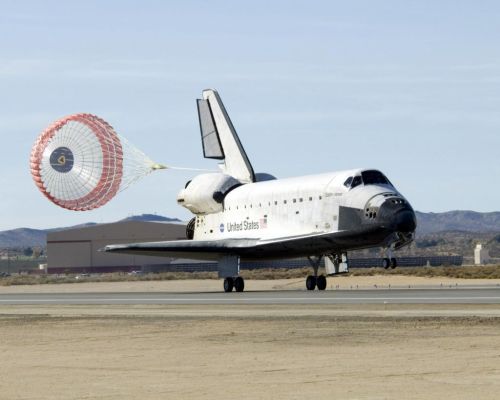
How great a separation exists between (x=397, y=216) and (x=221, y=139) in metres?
17.3

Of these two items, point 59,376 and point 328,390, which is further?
point 59,376

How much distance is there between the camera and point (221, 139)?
59281 millimetres

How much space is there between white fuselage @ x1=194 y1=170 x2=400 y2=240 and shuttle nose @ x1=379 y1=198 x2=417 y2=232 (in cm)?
43

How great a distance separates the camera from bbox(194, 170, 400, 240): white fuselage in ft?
151

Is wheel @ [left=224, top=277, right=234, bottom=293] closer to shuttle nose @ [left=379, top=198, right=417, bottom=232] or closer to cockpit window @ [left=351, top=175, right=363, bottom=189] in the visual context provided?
cockpit window @ [left=351, top=175, right=363, bottom=189]

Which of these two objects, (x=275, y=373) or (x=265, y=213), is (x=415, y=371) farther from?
(x=265, y=213)

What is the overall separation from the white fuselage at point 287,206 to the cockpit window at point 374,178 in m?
0.28

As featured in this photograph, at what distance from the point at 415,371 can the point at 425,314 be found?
11.5 m

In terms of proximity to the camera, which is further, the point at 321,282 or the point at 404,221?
the point at 321,282

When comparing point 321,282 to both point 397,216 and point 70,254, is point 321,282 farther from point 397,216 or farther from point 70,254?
point 70,254

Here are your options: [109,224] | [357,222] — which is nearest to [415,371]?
[357,222]

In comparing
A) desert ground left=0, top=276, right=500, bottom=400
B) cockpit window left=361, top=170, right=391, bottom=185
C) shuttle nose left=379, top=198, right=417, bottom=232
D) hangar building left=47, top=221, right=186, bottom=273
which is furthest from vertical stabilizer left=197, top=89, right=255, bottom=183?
hangar building left=47, top=221, right=186, bottom=273

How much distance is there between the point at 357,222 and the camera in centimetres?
4528

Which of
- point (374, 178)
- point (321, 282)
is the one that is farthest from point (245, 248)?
point (374, 178)
